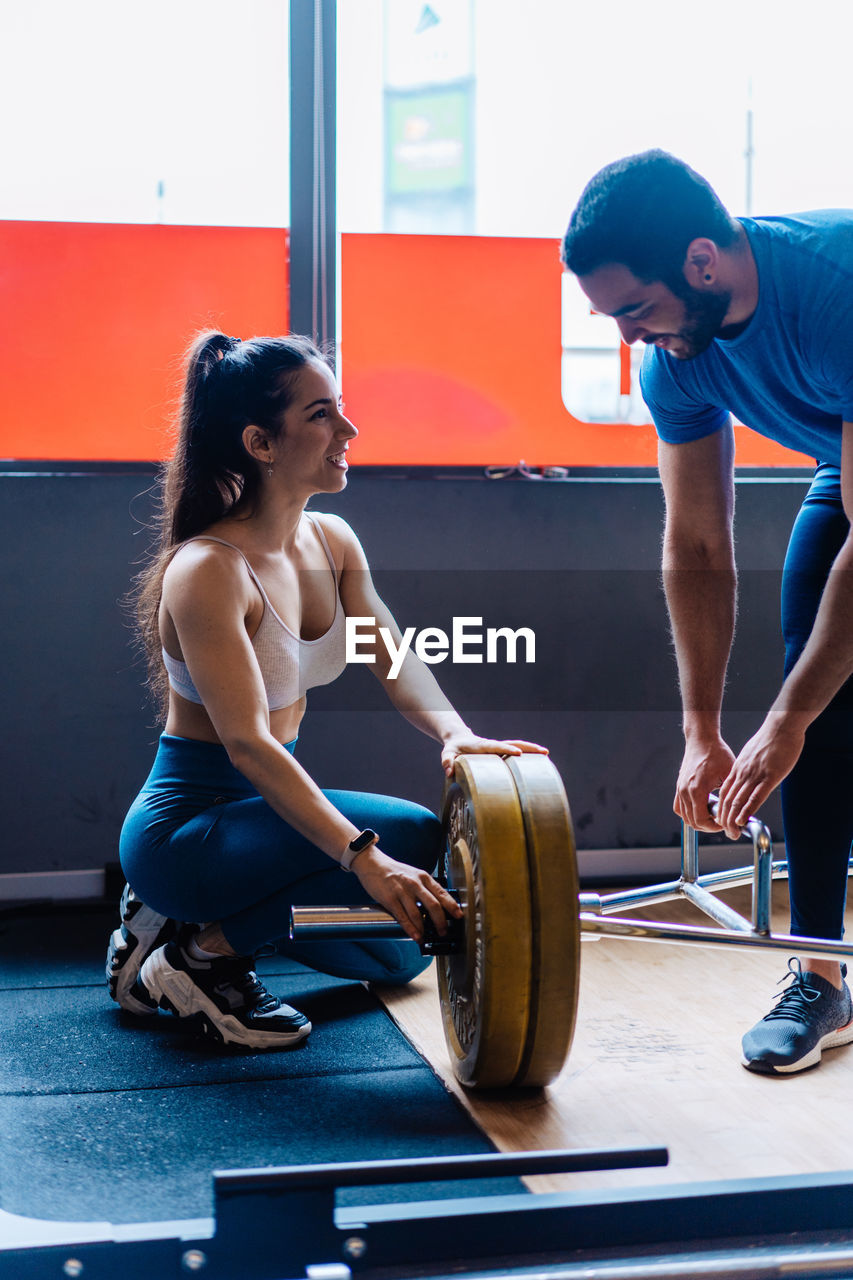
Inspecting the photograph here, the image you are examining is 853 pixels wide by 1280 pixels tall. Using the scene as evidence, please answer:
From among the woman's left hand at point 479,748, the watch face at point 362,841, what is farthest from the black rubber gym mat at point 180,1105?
the woman's left hand at point 479,748

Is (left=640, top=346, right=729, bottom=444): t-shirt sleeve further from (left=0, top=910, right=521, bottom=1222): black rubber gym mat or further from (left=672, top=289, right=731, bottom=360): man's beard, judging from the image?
(left=0, top=910, right=521, bottom=1222): black rubber gym mat

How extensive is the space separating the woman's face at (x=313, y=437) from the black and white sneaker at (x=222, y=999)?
2.54 ft

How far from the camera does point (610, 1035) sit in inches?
75.3

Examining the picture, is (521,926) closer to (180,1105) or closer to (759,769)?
(759,769)

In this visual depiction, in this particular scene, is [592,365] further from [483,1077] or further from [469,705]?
[483,1077]

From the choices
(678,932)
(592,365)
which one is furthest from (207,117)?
(678,932)

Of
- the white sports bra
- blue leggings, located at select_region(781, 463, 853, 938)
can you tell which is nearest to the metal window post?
the white sports bra

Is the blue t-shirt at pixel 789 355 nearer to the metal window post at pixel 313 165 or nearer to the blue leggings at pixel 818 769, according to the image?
the blue leggings at pixel 818 769

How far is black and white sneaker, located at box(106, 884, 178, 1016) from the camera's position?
1.97 meters

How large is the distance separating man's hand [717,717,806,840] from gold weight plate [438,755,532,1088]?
0.28m

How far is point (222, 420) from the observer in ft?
6.25

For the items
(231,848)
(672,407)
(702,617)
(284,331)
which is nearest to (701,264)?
(672,407)

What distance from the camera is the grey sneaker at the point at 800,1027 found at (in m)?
1.74

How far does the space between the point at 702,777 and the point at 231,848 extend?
704 mm
